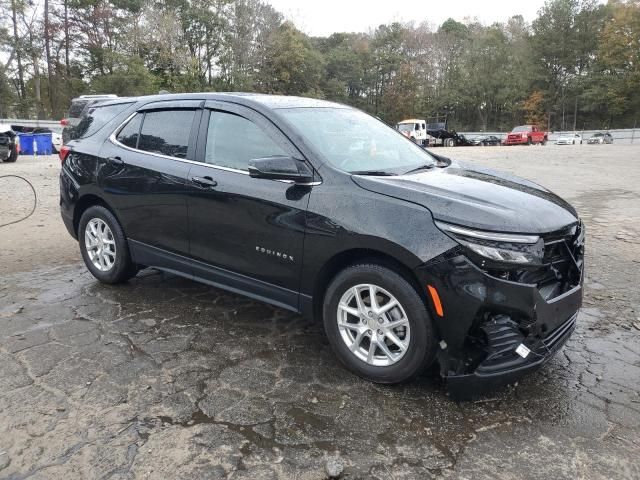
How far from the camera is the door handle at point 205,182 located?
3.67 metres

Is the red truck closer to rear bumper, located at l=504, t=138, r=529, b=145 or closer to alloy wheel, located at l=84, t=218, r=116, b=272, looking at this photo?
rear bumper, located at l=504, t=138, r=529, b=145

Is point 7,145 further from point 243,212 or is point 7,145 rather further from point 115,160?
point 243,212

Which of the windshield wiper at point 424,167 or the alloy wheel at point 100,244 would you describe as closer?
the windshield wiper at point 424,167

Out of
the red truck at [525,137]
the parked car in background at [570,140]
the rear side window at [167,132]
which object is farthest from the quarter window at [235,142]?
the parked car in background at [570,140]

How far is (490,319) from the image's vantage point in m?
2.68

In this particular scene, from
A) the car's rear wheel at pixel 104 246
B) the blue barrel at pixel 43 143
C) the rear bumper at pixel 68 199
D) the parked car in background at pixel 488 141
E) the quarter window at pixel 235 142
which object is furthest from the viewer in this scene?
the parked car in background at pixel 488 141

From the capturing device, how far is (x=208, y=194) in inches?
145

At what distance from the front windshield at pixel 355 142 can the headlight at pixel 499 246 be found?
3.00 ft

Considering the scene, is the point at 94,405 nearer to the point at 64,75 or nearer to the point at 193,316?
the point at 193,316

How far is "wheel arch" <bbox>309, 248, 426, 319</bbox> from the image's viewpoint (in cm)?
288

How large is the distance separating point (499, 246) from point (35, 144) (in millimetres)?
23046

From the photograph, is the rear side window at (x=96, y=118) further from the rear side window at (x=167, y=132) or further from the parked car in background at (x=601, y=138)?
the parked car in background at (x=601, y=138)

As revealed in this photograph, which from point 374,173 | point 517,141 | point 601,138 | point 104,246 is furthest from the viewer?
point 601,138

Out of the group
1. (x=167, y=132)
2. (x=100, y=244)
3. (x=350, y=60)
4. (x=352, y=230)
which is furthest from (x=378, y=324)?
(x=350, y=60)
